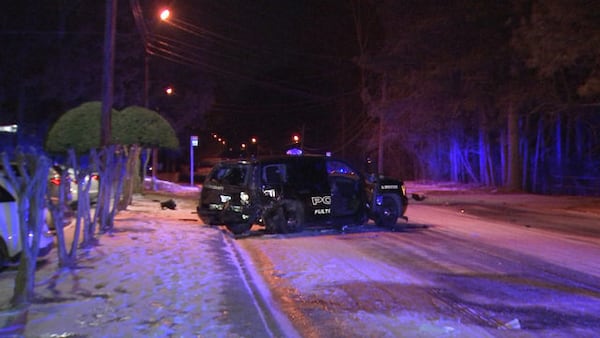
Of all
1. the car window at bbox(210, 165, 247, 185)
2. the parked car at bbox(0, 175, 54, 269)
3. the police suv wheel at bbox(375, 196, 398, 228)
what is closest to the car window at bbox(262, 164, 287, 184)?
the car window at bbox(210, 165, 247, 185)

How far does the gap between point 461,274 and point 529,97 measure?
20862mm

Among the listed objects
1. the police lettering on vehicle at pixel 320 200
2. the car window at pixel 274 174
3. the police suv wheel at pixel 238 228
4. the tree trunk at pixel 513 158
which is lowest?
the police suv wheel at pixel 238 228

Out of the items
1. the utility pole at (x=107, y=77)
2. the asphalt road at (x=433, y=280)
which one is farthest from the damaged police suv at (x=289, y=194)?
the utility pole at (x=107, y=77)

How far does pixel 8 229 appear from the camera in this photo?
8727mm

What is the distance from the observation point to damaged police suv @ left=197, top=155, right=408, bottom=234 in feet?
43.3

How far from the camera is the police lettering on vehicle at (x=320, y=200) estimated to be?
44.7 feet

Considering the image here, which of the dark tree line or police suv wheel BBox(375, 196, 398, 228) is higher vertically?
the dark tree line

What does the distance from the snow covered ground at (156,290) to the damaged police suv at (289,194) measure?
88cm

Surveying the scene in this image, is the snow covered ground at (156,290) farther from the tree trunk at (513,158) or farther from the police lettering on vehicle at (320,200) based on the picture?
the tree trunk at (513,158)

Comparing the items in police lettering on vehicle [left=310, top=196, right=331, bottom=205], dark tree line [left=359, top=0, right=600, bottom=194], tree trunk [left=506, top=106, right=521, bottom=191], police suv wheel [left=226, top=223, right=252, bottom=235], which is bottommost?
Result: police suv wheel [left=226, top=223, right=252, bottom=235]

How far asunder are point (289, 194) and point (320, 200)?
0.78m

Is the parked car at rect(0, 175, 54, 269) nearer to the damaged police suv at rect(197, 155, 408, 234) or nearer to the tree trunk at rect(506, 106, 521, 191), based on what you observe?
the damaged police suv at rect(197, 155, 408, 234)

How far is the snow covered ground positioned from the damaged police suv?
0.88 meters

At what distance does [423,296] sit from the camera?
782cm
